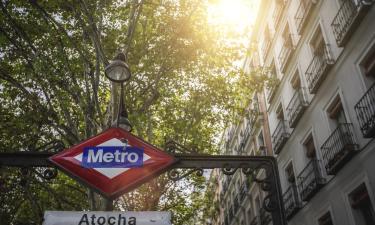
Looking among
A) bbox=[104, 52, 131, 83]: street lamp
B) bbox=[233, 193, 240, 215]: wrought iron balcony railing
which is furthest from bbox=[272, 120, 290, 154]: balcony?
bbox=[104, 52, 131, 83]: street lamp

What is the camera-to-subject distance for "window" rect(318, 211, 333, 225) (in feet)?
44.8

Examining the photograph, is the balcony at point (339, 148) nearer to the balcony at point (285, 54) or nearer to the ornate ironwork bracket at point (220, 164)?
the balcony at point (285, 54)

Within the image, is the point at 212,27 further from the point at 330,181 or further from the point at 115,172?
the point at 115,172

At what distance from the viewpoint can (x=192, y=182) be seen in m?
21.1

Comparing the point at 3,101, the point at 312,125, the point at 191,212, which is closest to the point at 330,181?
the point at 312,125

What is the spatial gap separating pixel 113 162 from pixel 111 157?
0.06 metres

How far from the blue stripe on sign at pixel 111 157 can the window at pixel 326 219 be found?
12.0 meters

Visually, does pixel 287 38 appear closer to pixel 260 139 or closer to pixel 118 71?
pixel 260 139

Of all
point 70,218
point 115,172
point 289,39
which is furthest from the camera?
point 289,39

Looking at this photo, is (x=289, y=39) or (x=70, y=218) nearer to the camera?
(x=70, y=218)

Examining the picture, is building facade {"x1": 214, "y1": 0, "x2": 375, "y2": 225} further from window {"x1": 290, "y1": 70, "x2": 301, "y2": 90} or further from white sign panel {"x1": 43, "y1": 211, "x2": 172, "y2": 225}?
white sign panel {"x1": 43, "y1": 211, "x2": 172, "y2": 225}

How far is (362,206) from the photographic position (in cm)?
1188

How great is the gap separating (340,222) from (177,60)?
788cm

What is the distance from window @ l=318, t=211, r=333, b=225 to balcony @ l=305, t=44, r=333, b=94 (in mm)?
4767
